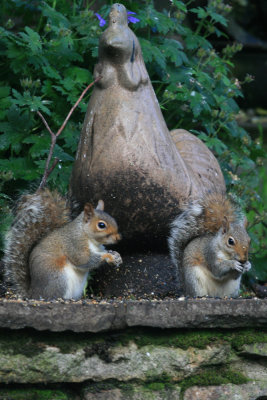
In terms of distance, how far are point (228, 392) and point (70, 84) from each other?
2143 millimetres

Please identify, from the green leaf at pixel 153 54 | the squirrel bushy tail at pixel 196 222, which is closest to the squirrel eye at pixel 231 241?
the squirrel bushy tail at pixel 196 222

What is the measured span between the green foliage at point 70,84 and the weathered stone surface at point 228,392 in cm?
145

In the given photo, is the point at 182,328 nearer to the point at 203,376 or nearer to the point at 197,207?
the point at 203,376

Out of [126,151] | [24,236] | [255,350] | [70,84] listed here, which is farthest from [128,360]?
[70,84]

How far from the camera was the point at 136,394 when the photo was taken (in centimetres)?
253

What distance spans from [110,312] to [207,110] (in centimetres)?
218

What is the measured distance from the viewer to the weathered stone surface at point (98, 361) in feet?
7.95

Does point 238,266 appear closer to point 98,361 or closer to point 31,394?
point 98,361

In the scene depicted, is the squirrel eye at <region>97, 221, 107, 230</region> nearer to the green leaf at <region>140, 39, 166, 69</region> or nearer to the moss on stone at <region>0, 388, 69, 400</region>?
the moss on stone at <region>0, 388, 69, 400</region>

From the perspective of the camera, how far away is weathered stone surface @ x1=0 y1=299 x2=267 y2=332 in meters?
2.40

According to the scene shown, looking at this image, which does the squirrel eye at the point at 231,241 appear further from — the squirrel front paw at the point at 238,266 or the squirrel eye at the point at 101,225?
the squirrel eye at the point at 101,225

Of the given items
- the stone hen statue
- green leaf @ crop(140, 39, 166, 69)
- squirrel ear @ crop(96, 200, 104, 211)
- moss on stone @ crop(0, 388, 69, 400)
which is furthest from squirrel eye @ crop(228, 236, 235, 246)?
green leaf @ crop(140, 39, 166, 69)

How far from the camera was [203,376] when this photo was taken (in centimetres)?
262

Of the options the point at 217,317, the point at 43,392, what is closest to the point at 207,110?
the point at 217,317
